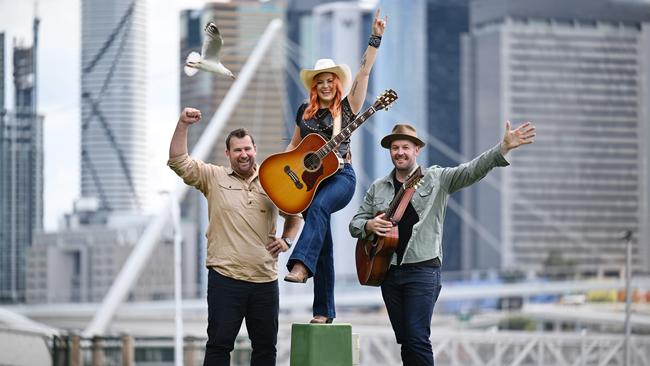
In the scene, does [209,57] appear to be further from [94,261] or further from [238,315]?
[94,261]

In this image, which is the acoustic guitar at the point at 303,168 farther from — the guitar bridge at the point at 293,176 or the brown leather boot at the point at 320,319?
the brown leather boot at the point at 320,319

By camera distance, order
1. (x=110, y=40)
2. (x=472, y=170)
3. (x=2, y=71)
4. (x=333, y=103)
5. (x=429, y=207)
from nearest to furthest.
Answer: (x=472, y=170) < (x=429, y=207) < (x=333, y=103) < (x=2, y=71) < (x=110, y=40)

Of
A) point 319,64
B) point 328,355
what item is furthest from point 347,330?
point 319,64

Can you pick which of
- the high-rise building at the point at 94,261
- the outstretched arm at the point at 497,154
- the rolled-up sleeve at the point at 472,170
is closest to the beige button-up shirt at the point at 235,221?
the rolled-up sleeve at the point at 472,170

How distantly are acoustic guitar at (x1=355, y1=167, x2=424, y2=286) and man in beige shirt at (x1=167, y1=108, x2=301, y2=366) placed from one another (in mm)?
466

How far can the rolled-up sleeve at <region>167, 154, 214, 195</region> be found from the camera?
10039 mm

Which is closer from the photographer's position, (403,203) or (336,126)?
(403,203)

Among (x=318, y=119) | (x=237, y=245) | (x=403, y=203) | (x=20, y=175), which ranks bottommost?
(x=237, y=245)

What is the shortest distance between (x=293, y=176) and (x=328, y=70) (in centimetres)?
65

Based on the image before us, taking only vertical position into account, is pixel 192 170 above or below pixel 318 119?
below

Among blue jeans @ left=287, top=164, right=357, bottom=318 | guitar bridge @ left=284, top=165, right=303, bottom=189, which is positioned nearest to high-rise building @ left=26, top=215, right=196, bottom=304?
blue jeans @ left=287, top=164, right=357, bottom=318

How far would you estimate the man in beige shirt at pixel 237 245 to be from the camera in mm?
9953

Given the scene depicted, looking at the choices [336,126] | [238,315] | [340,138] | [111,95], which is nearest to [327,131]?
[336,126]

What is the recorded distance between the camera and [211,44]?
400 inches
